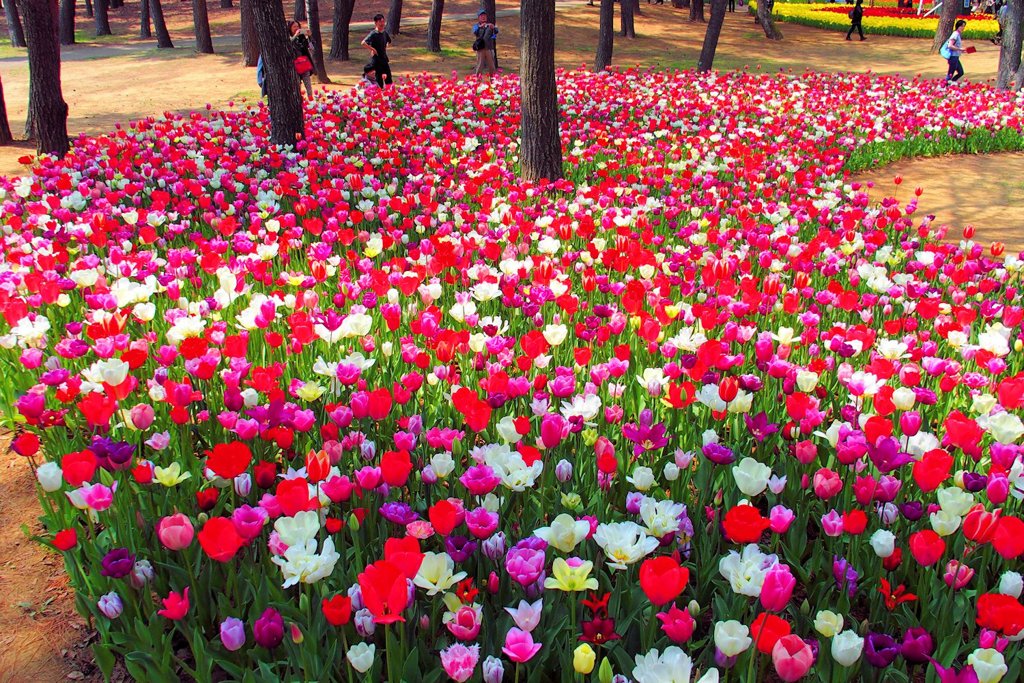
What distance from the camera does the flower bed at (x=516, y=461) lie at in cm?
198

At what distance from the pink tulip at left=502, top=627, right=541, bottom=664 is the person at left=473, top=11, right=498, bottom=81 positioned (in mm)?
16347

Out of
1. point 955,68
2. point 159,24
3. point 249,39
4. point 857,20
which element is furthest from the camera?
point 857,20

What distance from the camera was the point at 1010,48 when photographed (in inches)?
644

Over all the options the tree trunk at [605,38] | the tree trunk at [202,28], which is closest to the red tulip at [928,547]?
the tree trunk at [605,38]

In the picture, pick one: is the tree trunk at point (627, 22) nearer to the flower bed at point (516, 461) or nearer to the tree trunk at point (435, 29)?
the tree trunk at point (435, 29)

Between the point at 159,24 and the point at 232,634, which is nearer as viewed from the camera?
the point at 232,634

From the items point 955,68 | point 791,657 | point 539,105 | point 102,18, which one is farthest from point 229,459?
point 102,18

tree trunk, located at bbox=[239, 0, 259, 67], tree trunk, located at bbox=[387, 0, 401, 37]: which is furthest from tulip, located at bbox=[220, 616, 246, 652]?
tree trunk, located at bbox=[387, 0, 401, 37]

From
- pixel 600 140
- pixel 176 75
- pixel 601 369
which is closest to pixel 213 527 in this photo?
pixel 601 369

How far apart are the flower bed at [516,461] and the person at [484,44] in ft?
40.9

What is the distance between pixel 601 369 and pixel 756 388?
584 mm

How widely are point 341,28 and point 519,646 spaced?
2074 centimetres

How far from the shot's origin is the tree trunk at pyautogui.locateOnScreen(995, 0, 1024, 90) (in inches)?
625

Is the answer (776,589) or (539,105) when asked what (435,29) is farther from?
(776,589)
